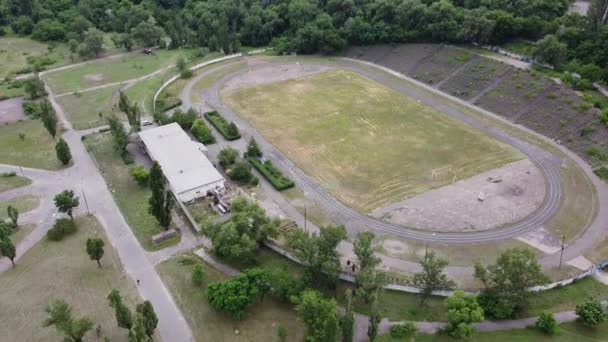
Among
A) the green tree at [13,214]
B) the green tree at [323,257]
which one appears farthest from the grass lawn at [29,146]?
the green tree at [323,257]

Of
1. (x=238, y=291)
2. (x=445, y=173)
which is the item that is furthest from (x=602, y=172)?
(x=238, y=291)

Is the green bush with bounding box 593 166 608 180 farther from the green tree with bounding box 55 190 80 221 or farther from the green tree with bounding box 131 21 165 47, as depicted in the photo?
the green tree with bounding box 131 21 165 47

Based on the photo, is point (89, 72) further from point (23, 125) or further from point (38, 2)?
point (38, 2)

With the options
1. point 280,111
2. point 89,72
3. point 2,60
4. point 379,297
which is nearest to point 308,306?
point 379,297

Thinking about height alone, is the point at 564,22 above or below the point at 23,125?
above

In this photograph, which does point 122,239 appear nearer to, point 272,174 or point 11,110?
point 272,174

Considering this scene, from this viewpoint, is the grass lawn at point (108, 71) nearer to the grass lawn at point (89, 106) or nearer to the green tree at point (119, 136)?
the grass lawn at point (89, 106)
